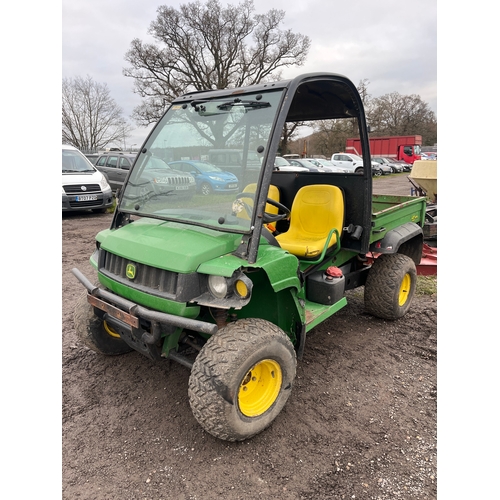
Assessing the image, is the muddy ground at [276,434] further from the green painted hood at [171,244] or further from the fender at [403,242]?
the green painted hood at [171,244]

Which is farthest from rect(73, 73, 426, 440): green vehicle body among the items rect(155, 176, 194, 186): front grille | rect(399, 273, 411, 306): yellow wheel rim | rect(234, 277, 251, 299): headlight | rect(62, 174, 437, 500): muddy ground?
rect(399, 273, 411, 306): yellow wheel rim

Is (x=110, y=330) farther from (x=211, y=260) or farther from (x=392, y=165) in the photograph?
(x=392, y=165)

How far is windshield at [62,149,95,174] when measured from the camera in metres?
10.8

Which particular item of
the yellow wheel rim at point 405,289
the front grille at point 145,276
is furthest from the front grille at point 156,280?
the yellow wheel rim at point 405,289

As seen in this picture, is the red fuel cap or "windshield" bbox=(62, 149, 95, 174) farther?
"windshield" bbox=(62, 149, 95, 174)

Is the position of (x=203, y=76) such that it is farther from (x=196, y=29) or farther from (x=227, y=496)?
(x=227, y=496)

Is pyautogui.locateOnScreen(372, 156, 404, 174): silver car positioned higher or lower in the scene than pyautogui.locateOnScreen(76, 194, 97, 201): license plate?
higher

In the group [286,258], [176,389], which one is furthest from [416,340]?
[176,389]

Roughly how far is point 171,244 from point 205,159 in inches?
29.5

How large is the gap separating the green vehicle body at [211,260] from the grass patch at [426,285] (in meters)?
1.94

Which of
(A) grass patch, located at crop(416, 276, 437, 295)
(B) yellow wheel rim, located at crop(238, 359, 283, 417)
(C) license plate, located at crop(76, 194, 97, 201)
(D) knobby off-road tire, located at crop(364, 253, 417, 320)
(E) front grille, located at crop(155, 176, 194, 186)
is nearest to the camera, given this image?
(B) yellow wheel rim, located at crop(238, 359, 283, 417)

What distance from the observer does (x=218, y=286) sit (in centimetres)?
240

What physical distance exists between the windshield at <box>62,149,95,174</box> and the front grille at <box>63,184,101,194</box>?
542 mm

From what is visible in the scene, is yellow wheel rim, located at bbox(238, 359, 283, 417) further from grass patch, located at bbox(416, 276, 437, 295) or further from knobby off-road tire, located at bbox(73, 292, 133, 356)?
grass patch, located at bbox(416, 276, 437, 295)
